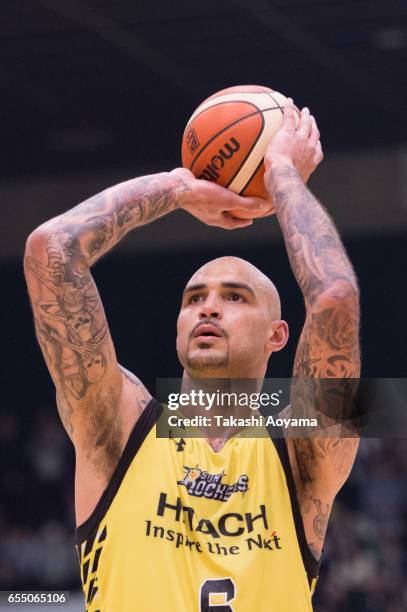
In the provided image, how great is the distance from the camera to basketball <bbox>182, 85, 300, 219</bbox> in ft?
10.7

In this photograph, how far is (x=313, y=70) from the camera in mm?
8844

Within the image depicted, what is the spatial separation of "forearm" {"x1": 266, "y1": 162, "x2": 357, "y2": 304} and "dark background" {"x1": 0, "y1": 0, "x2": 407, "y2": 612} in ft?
16.4

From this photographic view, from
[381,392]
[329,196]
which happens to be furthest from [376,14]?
[381,392]

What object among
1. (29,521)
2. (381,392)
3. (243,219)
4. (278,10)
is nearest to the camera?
(243,219)

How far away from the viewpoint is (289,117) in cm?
334

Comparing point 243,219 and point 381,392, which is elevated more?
point 243,219

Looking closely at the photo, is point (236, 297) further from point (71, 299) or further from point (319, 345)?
point (71, 299)

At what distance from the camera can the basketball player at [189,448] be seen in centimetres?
283

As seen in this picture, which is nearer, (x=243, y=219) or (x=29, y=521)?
(x=243, y=219)

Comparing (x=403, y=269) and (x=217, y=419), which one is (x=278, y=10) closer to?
(x=403, y=269)

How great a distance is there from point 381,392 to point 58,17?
375cm

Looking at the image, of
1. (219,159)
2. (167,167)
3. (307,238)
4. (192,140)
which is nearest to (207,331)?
(307,238)

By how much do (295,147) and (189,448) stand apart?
37.2 inches

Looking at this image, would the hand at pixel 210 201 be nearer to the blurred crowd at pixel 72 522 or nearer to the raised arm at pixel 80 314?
the raised arm at pixel 80 314
